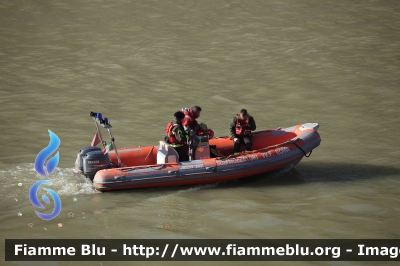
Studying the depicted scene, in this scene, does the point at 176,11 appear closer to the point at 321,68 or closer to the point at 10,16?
the point at 10,16

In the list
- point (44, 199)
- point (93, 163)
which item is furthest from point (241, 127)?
point (44, 199)

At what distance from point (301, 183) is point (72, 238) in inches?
148

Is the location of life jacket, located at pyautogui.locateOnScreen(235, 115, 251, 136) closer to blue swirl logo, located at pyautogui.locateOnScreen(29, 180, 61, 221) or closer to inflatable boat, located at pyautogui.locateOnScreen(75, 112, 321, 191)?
inflatable boat, located at pyautogui.locateOnScreen(75, 112, 321, 191)

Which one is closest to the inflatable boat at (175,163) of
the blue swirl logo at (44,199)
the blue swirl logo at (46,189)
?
the blue swirl logo at (46,189)

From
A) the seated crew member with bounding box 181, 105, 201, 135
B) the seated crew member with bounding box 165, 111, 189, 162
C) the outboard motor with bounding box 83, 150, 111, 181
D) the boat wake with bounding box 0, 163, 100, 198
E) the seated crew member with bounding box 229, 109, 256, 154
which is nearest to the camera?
the boat wake with bounding box 0, 163, 100, 198

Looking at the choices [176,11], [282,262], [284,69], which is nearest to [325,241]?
[282,262]

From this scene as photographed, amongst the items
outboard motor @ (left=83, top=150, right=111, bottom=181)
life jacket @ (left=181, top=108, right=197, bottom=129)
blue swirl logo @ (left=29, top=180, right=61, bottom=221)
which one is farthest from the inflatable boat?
blue swirl logo @ (left=29, top=180, right=61, bottom=221)

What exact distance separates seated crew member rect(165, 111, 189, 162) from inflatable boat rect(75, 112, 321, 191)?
0.16 meters

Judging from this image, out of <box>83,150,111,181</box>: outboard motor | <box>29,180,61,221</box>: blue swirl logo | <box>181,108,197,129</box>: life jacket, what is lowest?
<box>29,180,61,221</box>: blue swirl logo

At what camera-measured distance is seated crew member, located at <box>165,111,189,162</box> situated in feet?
30.4

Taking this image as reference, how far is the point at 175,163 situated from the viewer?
916cm

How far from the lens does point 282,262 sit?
22.3ft

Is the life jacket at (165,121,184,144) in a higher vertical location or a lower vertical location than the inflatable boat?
higher

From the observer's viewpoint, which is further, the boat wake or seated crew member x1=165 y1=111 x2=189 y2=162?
seated crew member x1=165 y1=111 x2=189 y2=162
